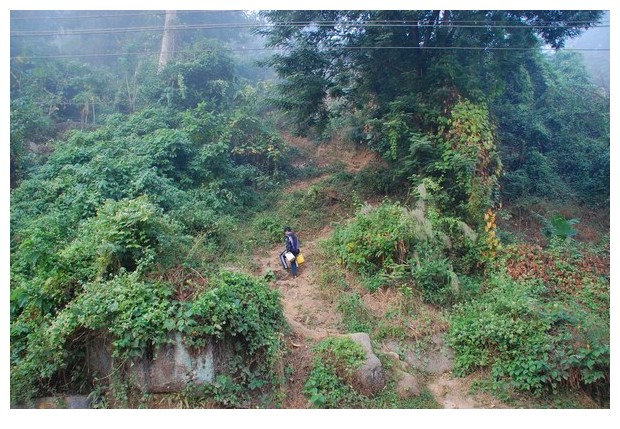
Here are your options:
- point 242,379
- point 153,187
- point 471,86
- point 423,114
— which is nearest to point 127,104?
point 153,187

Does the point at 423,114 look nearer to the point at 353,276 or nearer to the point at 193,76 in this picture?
the point at 353,276

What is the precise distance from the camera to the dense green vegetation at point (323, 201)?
604 centimetres

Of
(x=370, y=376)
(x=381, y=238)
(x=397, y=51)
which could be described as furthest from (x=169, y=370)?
(x=397, y=51)

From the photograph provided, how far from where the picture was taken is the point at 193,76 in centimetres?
1642

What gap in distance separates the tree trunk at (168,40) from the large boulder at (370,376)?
15.4 meters

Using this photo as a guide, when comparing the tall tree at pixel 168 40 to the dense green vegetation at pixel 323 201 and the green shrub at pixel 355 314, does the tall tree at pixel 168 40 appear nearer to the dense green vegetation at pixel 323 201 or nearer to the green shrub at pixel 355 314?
the dense green vegetation at pixel 323 201

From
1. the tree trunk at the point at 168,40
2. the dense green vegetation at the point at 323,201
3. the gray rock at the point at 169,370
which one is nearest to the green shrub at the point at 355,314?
the dense green vegetation at the point at 323,201

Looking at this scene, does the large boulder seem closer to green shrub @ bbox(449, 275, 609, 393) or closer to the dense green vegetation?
the dense green vegetation

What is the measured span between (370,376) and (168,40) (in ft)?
56.3

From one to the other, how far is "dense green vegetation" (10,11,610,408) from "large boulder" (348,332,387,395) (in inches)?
5.8

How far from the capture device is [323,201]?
13.0m

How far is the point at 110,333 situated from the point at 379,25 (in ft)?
31.2

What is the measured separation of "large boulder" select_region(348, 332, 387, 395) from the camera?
20.3 feet

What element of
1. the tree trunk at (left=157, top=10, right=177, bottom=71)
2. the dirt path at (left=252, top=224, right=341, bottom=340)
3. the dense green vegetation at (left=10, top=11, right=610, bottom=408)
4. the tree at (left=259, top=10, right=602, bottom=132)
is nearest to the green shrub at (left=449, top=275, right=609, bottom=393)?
the dense green vegetation at (left=10, top=11, right=610, bottom=408)
